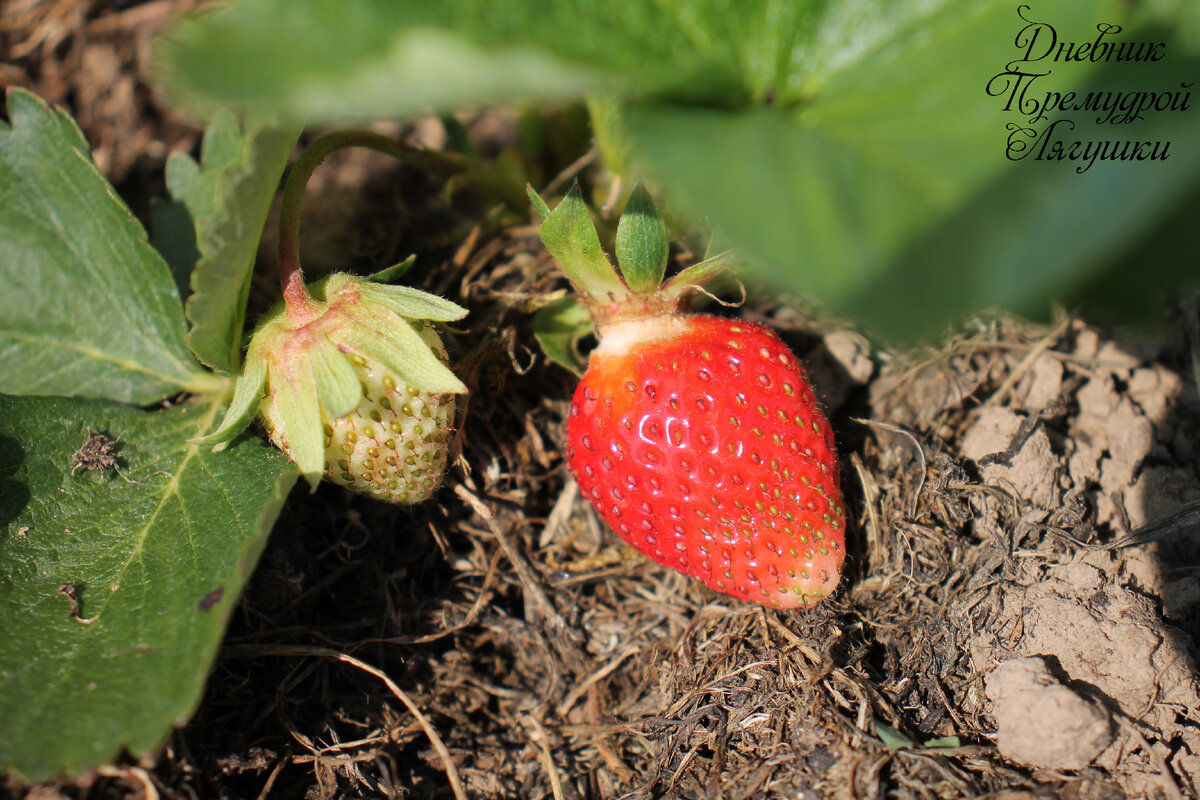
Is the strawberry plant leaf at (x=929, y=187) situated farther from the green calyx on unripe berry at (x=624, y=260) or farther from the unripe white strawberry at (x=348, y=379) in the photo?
→ the unripe white strawberry at (x=348, y=379)

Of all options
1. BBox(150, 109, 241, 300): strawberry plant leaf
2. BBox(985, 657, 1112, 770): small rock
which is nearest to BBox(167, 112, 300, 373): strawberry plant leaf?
BBox(150, 109, 241, 300): strawberry plant leaf

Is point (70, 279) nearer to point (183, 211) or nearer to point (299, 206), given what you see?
point (183, 211)

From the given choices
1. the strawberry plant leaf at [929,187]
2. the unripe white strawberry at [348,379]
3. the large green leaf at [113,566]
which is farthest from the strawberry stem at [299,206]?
the strawberry plant leaf at [929,187]

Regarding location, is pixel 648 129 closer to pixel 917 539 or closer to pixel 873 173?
pixel 873 173

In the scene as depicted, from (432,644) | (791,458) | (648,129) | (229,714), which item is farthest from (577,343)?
(229,714)

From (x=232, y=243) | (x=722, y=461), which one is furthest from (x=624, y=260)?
(x=232, y=243)
